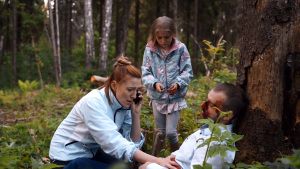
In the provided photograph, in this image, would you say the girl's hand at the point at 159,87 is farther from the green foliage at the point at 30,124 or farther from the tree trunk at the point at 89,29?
the tree trunk at the point at 89,29

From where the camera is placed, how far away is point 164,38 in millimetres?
5129

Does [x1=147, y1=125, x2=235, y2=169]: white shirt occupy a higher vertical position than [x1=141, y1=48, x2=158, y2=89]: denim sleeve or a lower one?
lower

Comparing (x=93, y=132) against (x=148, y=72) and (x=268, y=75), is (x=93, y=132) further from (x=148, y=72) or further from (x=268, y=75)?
(x=148, y=72)

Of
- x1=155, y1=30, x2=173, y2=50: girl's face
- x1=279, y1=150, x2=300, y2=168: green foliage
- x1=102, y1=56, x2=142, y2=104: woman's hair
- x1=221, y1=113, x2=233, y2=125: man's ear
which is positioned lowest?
x1=221, y1=113, x2=233, y2=125: man's ear

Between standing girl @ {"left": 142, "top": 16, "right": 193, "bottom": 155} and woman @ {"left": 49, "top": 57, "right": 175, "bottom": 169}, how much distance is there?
1.37m

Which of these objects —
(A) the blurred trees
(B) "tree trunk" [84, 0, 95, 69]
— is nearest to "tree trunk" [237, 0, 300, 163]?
A: (A) the blurred trees

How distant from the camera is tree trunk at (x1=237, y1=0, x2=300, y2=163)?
139 inches

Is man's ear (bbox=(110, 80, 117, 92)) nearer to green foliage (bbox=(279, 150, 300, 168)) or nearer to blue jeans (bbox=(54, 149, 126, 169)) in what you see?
blue jeans (bbox=(54, 149, 126, 169))

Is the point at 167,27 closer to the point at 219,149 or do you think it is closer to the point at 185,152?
the point at 185,152

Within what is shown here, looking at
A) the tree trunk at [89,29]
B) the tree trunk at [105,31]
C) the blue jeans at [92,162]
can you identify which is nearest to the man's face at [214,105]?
the blue jeans at [92,162]

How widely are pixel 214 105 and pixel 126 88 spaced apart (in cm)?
74

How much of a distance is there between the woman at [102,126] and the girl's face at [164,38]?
1.37 meters

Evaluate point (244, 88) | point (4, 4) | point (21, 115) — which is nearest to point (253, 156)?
point (244, 88)

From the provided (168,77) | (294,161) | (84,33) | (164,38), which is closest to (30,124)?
(168,77)
